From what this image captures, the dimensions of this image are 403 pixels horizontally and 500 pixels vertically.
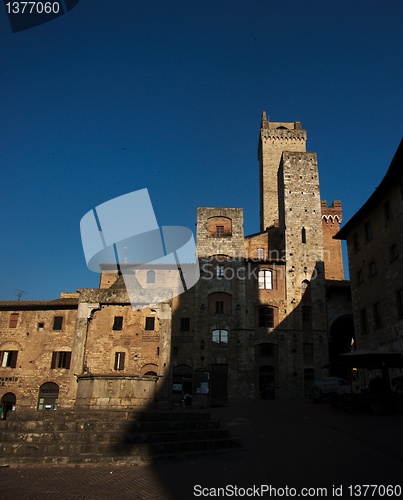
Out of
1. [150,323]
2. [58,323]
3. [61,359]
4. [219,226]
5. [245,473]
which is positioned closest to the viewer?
[245,473]

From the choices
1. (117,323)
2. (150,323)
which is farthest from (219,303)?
(117,323)

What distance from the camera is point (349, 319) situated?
1479 inches

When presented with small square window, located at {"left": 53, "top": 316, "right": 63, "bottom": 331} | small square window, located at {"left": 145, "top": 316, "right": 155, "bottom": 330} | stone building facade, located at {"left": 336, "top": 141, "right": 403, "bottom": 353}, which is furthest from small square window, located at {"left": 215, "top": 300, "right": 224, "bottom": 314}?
small square window, located at {"left": 53, "top": 316, "right": 63, "bottom": 331}

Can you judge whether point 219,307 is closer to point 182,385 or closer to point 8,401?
point 182,385

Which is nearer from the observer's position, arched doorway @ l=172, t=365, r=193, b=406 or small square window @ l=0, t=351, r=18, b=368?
arched doorway @ l=172, t=365, r=193, b=406

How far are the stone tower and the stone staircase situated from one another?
42.6m

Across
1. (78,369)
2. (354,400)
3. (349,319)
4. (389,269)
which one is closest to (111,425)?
(78,369)

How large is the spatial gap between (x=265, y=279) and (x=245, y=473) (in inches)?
1126

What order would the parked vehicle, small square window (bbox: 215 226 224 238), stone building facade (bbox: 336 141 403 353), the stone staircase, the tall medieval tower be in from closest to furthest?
the stone staircase < stone building facade (bbox: 336 141 403 353) < the parked vehicle < the tall medieval tower < small square window (bbox: 215 226 224 238)

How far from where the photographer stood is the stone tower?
5400 centimetres

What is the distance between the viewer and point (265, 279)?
36.7 m

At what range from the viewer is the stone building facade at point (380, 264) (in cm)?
2289

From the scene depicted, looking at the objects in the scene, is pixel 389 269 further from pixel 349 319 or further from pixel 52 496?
pixel 52 496

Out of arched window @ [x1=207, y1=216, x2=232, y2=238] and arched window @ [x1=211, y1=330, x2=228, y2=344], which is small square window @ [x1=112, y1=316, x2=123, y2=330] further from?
arched window @ [x1=207, y1=216, x2=232, y2=238]
